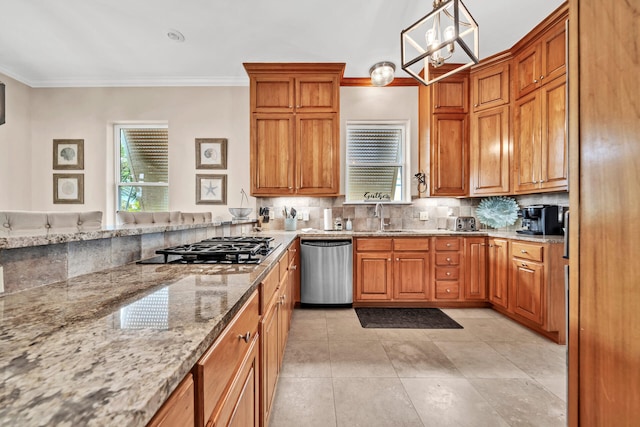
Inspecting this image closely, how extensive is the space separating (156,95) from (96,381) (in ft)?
14.1

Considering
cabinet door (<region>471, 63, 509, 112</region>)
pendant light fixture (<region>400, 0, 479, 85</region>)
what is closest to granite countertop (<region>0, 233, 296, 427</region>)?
pendant light fixture (<region>400, 0, 479, 85</region>)

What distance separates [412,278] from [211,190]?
2803 mm

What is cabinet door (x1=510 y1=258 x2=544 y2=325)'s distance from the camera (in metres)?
2.38

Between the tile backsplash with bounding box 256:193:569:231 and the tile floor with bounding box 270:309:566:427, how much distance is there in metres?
1.39

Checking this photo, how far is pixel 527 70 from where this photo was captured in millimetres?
2811

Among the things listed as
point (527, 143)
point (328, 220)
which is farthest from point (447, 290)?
point (527, 143)

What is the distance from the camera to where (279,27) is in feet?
8.78

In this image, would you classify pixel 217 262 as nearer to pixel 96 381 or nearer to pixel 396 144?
pixel 96 381

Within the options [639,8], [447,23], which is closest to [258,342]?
[639,8]

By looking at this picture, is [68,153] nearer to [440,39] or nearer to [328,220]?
[328,220]

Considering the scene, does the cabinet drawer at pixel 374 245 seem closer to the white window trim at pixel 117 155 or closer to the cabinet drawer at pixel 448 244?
the cabinet drawer at pixel 448 244

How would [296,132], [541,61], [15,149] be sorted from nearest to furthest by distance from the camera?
[541,61]
[296,132]
[15,149]

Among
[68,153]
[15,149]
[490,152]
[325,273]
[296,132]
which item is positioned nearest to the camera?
[325,273]

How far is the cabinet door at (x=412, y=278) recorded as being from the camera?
10.1ft
